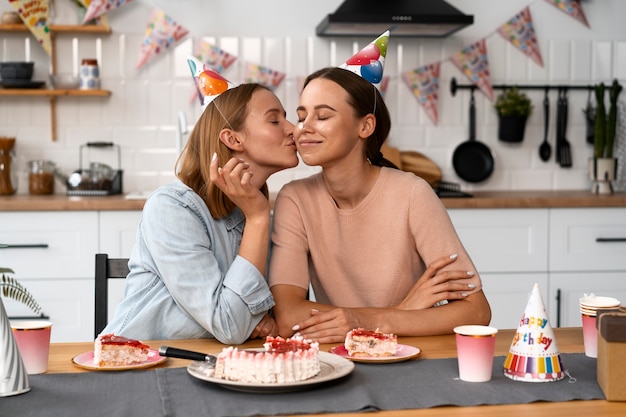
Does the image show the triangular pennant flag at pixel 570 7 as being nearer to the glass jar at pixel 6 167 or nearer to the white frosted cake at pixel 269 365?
the glass jar at pixel 6 167

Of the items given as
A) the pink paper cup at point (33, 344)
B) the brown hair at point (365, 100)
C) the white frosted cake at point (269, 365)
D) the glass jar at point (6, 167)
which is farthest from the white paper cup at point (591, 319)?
the glass jar at point (6, 167)

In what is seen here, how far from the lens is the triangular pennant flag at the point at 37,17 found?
3.96 meters

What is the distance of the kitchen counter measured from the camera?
11.6ft

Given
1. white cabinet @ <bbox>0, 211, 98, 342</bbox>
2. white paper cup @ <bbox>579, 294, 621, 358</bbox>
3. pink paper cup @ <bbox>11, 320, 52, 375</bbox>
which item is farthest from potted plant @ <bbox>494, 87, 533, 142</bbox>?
pink paper cup @ <bbox>11, 320, 52, 375</bbox>

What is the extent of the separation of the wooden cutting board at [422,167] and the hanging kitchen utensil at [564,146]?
65 cm

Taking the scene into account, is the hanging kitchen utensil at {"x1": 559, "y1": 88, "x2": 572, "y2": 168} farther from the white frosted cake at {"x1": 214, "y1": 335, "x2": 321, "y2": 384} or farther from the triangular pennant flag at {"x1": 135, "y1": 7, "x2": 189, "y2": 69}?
the white frosted cake at {"x1": 214, "y1": 335, "x2": 321, "y2": 384}

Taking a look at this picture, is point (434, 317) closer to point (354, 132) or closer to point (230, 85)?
point (354, 132)

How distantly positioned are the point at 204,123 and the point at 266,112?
0.15 m

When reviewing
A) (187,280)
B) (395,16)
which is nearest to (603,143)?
(395,16)

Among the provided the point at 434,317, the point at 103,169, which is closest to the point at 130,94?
the point at 103,169

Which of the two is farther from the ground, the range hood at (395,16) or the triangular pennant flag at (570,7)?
the triangular pennant flag at (570,7)

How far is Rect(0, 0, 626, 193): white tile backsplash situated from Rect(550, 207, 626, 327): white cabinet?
2.03 feet

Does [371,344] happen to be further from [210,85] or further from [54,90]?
[54,90]

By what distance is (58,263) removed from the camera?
3574 mm
